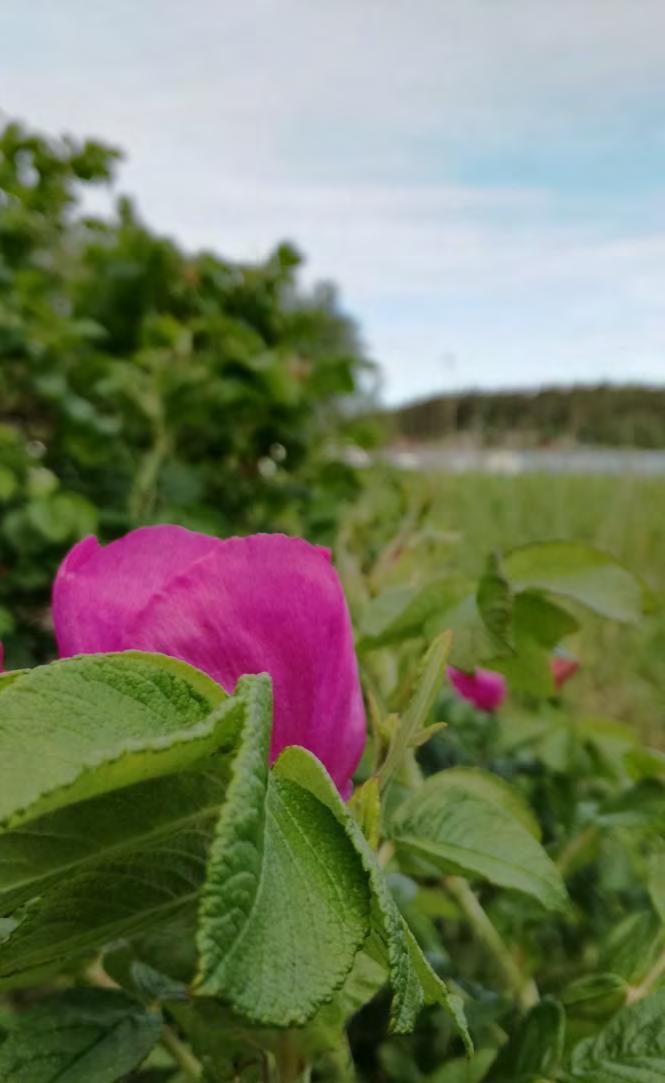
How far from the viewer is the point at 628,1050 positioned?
13.4 inches

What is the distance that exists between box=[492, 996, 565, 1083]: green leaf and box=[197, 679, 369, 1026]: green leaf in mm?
185

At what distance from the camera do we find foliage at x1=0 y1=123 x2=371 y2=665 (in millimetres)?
1168

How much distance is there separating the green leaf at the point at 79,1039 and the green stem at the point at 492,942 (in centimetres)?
19

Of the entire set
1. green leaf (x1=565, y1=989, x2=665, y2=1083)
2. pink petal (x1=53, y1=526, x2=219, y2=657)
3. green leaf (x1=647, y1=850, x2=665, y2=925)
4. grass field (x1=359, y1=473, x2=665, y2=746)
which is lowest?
grass field (x1=359, y1=473, x2=665, y2=746)

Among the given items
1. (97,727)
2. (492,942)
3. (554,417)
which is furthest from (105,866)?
(554,417)

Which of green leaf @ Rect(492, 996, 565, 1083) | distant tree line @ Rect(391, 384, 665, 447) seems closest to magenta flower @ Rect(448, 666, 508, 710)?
green leaf @ Rect(492, 996, 565, 1083)

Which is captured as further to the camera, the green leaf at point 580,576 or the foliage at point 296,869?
the green leaf at point 580,576

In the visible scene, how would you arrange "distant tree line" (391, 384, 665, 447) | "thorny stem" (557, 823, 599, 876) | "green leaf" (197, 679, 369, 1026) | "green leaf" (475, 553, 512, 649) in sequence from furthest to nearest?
"distant tree line" (391, 384, 665, 447) < "thorny stem" (557, 823, 599, 876) < "green leaf" (475, 553, 512, 649) < "green leaf" (197, 679, 369, 1026)

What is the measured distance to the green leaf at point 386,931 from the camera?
0.22 m

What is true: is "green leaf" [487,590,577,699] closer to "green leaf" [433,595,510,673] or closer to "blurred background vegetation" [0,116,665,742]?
"green leaf" [433,595,510,673]

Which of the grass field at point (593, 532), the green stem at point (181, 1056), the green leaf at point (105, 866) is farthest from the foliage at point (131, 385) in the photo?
the green leaf at point (105, 866)

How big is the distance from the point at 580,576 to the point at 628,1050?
19 cm

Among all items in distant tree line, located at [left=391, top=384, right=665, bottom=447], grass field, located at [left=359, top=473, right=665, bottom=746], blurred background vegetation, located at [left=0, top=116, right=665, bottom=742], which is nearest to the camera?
blurred background vegetation, located at [left=0, top=116, right=665, bottom=742]

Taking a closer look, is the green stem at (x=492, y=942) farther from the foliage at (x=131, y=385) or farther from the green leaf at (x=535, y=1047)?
the foliage at (x=131, y=385)
